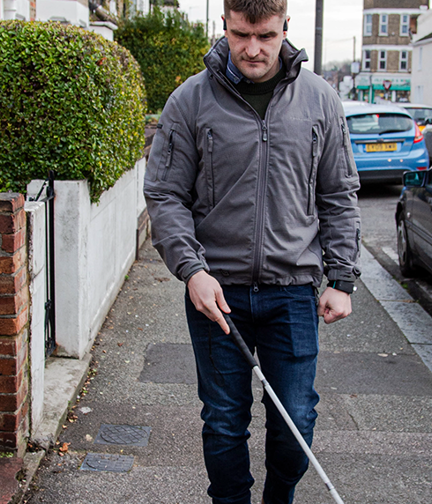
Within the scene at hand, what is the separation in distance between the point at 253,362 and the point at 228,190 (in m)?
0.61

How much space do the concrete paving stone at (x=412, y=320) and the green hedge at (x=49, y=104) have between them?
9.55 ft

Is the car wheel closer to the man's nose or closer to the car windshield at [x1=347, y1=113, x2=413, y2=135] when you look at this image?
the car windshield at [x1=347, y1=113, x2=413, y2=135]

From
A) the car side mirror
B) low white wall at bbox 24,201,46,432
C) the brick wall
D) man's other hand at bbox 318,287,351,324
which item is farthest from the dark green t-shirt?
the car side mirror

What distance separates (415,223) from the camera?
7148 mm

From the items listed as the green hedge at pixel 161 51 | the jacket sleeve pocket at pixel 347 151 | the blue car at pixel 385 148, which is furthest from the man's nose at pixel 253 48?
the green hedge at pixel 161 51

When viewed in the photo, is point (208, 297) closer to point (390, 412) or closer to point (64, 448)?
point (64, 448)

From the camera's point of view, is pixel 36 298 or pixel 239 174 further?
pixel 36 298

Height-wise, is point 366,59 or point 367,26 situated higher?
point 367,26

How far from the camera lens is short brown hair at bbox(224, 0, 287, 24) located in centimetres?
230

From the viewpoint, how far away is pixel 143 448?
364 cm

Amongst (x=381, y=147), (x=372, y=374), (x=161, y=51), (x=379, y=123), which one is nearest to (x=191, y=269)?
(x=372, y=374)

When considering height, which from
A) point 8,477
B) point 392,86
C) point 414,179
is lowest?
point 8,477

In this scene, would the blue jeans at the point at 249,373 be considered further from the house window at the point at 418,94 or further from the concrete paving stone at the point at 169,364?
the house window at the point at 418,94

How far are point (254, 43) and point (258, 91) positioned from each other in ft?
0.64
